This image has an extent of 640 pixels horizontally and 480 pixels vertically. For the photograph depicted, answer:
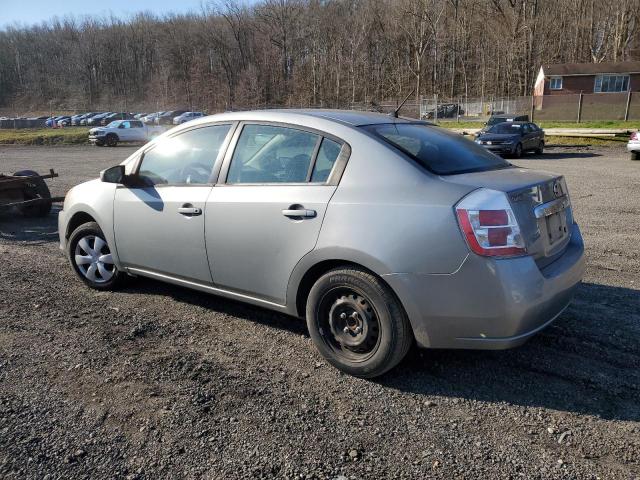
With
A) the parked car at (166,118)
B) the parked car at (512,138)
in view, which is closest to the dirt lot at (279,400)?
the parked car at (512,138)

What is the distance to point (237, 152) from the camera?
12.9 ft

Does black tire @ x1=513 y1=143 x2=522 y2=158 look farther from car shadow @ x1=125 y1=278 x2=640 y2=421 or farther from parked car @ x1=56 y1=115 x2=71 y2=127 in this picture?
parked car @ x1=56 y1=115 x2=71 y2=127

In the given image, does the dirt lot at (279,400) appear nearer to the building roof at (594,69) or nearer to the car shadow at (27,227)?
the car shadow at (27,227)

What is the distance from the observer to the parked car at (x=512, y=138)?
2139 centimetres

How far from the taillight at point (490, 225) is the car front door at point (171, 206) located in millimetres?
1980

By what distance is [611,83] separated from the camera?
4978 cm

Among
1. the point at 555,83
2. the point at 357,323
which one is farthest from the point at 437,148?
the point at 555,83

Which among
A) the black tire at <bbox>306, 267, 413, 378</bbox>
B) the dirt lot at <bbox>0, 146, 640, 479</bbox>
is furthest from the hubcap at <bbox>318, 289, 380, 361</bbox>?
the dirt lot at <bbox>0, 146, 640, 479</bbox>

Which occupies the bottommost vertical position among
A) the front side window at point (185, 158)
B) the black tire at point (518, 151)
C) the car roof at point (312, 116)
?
the black tire at point (518, 151)

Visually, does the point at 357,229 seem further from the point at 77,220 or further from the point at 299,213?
the point at 77,220

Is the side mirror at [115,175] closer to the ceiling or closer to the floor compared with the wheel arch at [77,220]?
closer to the ceiling

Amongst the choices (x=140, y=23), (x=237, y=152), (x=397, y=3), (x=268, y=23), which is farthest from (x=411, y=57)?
(x=237, y=152)

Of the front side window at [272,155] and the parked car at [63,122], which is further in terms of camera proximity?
the parked car at [63,122]

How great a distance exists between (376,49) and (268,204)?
78237 mm
